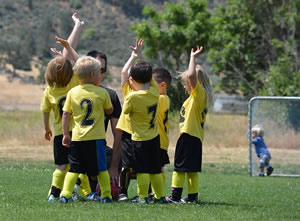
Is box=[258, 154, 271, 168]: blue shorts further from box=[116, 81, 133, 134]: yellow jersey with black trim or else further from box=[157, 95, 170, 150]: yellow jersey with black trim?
box=[116, 81, 133, 134]: yellow jersey with black trim

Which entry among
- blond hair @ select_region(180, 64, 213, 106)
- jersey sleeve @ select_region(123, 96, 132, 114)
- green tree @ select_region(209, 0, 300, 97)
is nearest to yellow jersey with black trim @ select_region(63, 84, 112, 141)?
jersey sleeve @ select_region(123, 96, 132, 114)

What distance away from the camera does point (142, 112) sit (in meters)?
7.96

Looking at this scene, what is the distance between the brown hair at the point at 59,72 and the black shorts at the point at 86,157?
840mm

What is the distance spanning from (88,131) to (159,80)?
162cm

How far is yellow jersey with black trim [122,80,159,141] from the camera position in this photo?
7.93m

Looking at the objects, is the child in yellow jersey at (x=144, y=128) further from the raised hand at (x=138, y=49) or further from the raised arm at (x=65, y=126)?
the raised arm at (x=65, y=126)

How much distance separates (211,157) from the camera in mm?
21703

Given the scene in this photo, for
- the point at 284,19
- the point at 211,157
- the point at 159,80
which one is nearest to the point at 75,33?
the point at 159,80

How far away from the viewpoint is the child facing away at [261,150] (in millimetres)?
15969

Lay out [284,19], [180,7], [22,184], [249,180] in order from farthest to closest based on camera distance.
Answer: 1. [180,7]
2. [284,19]
3. [249,180]
4. [22,184]

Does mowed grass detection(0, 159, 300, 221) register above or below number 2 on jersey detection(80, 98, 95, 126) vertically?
below

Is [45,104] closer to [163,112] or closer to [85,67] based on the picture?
[85,67]

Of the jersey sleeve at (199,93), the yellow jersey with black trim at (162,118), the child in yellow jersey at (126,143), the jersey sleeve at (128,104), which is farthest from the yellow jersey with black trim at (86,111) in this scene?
the jersey sleeve at (199,93)

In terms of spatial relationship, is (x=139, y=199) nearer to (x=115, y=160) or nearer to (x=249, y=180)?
(x=115, y=160)
